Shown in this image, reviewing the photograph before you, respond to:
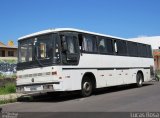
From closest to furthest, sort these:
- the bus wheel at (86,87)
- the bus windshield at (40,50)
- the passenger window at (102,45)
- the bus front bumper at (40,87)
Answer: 1. the bus front bumper at (40,87)
2. the bus windshield at (40,50)
3. the bus wheel at (86,87)
4. the passenger window at (102,45)

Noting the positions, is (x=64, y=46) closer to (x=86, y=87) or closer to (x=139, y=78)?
(x=86, y=87)

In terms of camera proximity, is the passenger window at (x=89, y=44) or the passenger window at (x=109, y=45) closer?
the passenger window at (x=89, y=44)

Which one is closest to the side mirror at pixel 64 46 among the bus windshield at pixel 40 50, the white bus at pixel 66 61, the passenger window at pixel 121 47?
the white bus at pixel 66 61

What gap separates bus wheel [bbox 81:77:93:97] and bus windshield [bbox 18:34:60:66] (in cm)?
235

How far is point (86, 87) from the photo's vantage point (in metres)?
16.3

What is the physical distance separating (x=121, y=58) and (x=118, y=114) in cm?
1006

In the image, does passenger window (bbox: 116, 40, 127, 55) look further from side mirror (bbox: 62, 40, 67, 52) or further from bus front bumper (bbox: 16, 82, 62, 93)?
bus front bumper (bbox: 16, 82, 62, 93)

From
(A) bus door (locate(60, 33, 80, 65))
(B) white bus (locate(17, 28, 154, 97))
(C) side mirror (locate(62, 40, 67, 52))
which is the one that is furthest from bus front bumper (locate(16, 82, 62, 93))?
(C) side mirror (locate(62, 40, 67, 52))

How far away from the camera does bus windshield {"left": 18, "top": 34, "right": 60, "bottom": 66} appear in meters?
14.5

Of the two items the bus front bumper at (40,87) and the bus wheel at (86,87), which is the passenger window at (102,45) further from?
the bus front bumper at (40,87)

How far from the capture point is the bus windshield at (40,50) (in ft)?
47.7

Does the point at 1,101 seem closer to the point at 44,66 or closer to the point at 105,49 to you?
the point at 44,66

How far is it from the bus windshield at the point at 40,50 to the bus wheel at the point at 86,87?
235 centimetres

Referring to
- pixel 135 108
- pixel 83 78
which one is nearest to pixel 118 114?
pixel 135 108
